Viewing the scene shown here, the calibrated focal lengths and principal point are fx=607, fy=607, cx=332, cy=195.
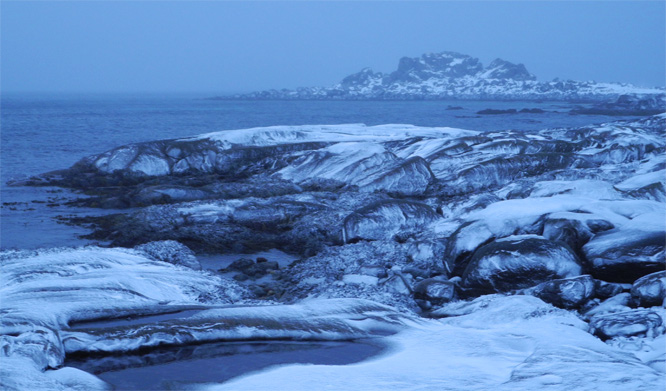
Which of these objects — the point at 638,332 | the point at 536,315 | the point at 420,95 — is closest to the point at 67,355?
the point at 536,315

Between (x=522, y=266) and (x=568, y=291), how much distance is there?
3.44 feet

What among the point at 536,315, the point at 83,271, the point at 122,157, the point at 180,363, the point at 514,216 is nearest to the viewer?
the point at 180,363

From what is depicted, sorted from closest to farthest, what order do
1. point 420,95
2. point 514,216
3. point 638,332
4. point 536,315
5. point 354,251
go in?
point 638,332
point 536,315
point 514,216
point 354,251
point 420,95

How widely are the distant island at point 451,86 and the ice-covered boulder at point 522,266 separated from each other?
401 ft

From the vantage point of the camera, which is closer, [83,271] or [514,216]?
[83,271]

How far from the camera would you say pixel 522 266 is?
38.3 feet

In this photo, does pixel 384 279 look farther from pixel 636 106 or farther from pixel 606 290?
pixel 636 106

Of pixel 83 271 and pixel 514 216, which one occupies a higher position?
pixel 514 216

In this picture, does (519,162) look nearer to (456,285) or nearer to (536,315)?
(456,285)

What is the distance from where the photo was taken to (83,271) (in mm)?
12195

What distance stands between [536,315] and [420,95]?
453ft

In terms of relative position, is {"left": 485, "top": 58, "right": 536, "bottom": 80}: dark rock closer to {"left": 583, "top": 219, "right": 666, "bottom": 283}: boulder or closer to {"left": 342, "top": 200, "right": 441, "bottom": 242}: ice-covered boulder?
{"left": 342, "top": 200, "right": 441, "bottom": 242}: ice-covered boulder

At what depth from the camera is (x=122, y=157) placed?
29.1m

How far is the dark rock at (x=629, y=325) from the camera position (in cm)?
898
